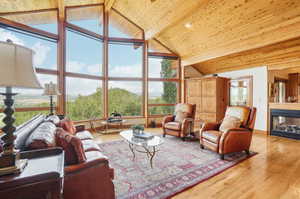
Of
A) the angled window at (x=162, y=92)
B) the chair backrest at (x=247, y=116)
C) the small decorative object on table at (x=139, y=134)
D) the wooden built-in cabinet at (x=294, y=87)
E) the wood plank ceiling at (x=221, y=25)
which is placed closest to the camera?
the small decorative object on table at (x=139, y=134)

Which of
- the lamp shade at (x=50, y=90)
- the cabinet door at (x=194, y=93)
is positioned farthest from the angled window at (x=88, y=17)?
the cabinet door at (x=194, y=93)

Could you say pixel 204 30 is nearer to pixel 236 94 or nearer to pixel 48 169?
pixel 236 94

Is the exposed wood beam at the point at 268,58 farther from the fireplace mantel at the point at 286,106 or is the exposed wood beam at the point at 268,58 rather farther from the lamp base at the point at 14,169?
the lamp base at the point at 14,169

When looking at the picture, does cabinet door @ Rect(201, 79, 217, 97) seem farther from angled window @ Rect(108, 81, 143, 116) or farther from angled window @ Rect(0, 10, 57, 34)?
angled window @ Rect(0, 10, 57, 34)

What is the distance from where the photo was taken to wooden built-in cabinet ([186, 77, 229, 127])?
5527mm

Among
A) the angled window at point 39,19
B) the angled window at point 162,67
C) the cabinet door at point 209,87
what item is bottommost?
the cabinet door at point 209,87

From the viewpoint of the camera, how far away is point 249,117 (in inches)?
121

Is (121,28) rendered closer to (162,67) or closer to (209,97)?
(162,67)

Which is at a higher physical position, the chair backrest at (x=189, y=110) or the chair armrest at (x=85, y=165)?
the chair backrest at (x=189, y=110)

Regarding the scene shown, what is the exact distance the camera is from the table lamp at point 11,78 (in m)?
0.84

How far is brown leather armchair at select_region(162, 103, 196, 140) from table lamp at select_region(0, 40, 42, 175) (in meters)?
3.38

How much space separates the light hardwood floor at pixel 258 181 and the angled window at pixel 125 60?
14.3ft

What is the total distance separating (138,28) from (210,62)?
3.12m

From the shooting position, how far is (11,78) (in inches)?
33.1
